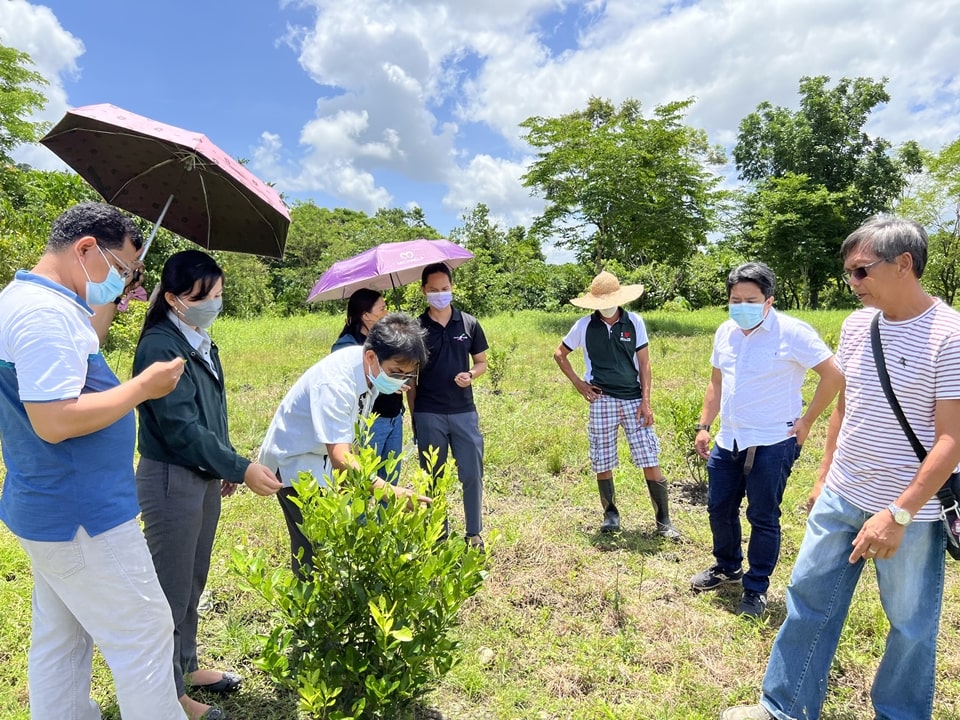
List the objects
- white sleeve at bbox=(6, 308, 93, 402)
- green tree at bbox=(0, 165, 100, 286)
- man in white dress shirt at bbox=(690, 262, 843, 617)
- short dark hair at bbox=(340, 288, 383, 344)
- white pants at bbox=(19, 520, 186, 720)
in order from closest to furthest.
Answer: white sleeve at bbox=(6, 308, 93, 402)
white pants at bbox=(19, 520, 186, 720)
man in white dress shirt at bbox=(690, 262, 843, 617)
short dark hair at bbox=(340, 288, 383, 344)
green tree at bbox=(0, 165, 100, 286)

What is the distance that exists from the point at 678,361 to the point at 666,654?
811 centimetres

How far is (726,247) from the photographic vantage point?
2653 centimetres

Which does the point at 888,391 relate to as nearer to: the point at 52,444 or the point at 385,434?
the point at 385,434

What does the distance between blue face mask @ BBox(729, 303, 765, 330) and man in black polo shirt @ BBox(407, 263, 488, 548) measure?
1547mm

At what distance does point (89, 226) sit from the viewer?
5.59 feet

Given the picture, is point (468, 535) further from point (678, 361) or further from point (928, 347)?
point (678, 361)

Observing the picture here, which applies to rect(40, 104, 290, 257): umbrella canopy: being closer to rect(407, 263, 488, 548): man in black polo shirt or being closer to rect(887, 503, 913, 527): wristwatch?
rect(407, 263, 488, 548): man in black polo shirt

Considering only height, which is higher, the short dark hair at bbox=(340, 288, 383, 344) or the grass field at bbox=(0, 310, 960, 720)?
the short dark hair at bbox=(340, 288, 383, 344)

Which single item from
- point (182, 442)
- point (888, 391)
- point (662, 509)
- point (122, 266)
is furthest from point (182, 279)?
point (662, 509)

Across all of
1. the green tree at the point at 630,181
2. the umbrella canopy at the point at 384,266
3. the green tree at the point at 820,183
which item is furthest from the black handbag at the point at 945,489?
the green tree at the point at 820,183

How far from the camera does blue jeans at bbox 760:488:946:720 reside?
1993 mm

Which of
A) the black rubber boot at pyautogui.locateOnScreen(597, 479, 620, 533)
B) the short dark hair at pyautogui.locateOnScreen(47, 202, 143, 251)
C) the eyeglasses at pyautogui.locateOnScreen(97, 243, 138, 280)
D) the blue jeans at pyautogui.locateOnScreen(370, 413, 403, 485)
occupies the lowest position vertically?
the black rubber boot at pyautogui.locateOnScreen(597, 479, 620, 533)

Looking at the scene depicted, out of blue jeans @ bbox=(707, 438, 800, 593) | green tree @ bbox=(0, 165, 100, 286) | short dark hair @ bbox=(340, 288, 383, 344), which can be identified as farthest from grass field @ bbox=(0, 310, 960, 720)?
green tree @ bbox=(0, 165, 100, 286)

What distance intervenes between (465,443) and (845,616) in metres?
2.08
